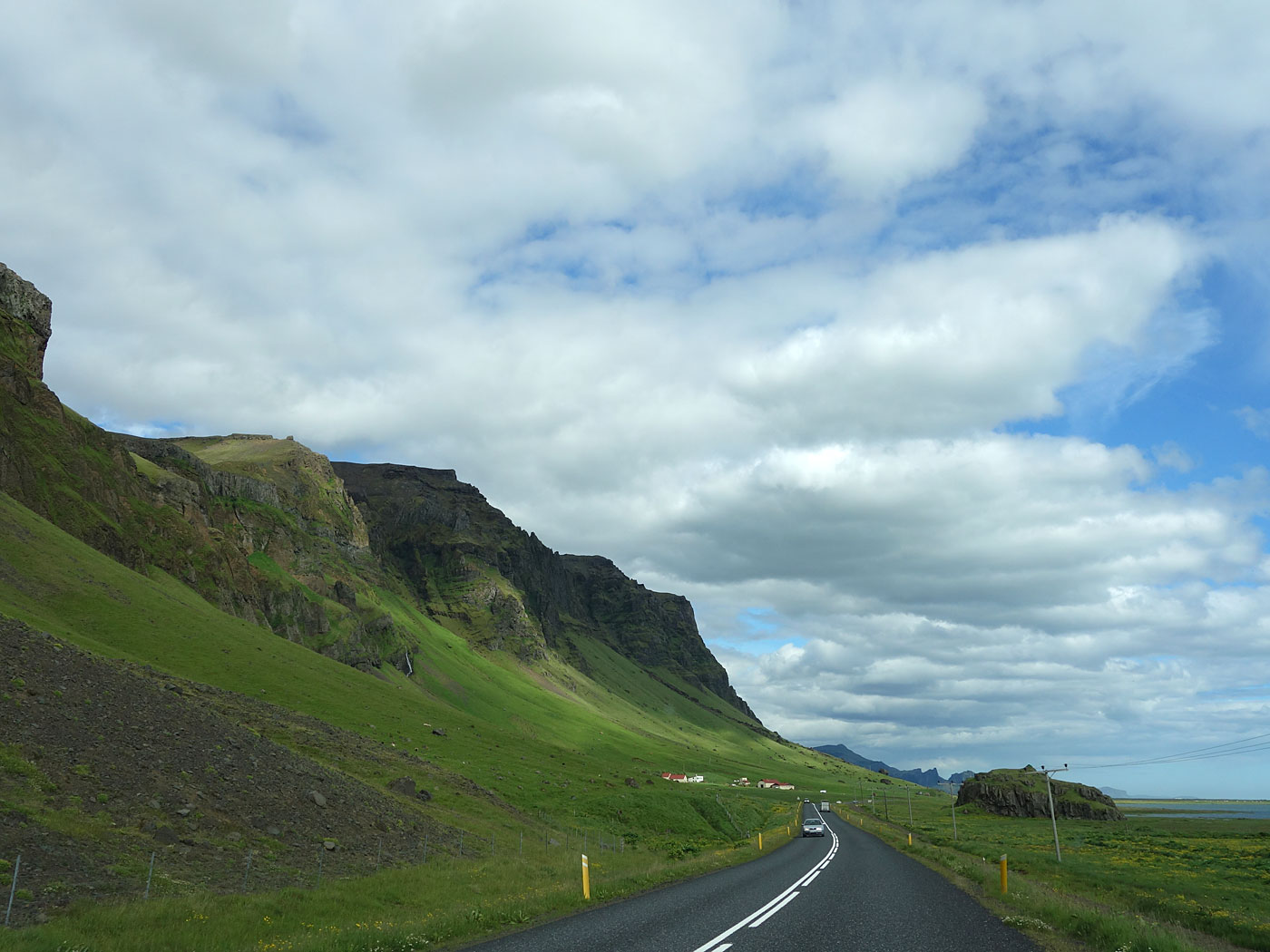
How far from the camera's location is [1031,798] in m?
177

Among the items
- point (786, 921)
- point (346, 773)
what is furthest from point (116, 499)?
point (786, 921)

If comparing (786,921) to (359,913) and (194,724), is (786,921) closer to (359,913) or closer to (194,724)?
(359,913)

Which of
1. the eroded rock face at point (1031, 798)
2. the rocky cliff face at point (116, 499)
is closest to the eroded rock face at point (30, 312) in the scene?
the rocky cliff face at point (116, 499)

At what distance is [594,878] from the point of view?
31719 millimetres

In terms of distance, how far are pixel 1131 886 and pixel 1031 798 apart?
15108cm

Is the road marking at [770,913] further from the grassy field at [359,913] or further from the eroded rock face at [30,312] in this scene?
the eroded rock face at [30,312]

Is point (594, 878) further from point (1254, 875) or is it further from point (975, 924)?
point (1254, 875)

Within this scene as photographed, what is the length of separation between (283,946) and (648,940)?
347 inches

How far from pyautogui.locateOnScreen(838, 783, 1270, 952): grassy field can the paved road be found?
1.75 metres

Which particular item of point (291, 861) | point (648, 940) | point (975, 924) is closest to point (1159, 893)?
point (975, 924)

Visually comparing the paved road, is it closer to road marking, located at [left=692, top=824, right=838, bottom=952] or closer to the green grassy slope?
road marking, located at [left=692, top=824, right=838, bottom=952]

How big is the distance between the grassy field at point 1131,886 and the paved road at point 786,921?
1.75 m

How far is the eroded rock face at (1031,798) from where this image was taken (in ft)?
576

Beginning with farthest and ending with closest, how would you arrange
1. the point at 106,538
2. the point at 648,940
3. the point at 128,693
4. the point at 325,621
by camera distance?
1. the point at 325,621
2. the point at 106,538
3. the point at 128,693
4. the point at 648,940
